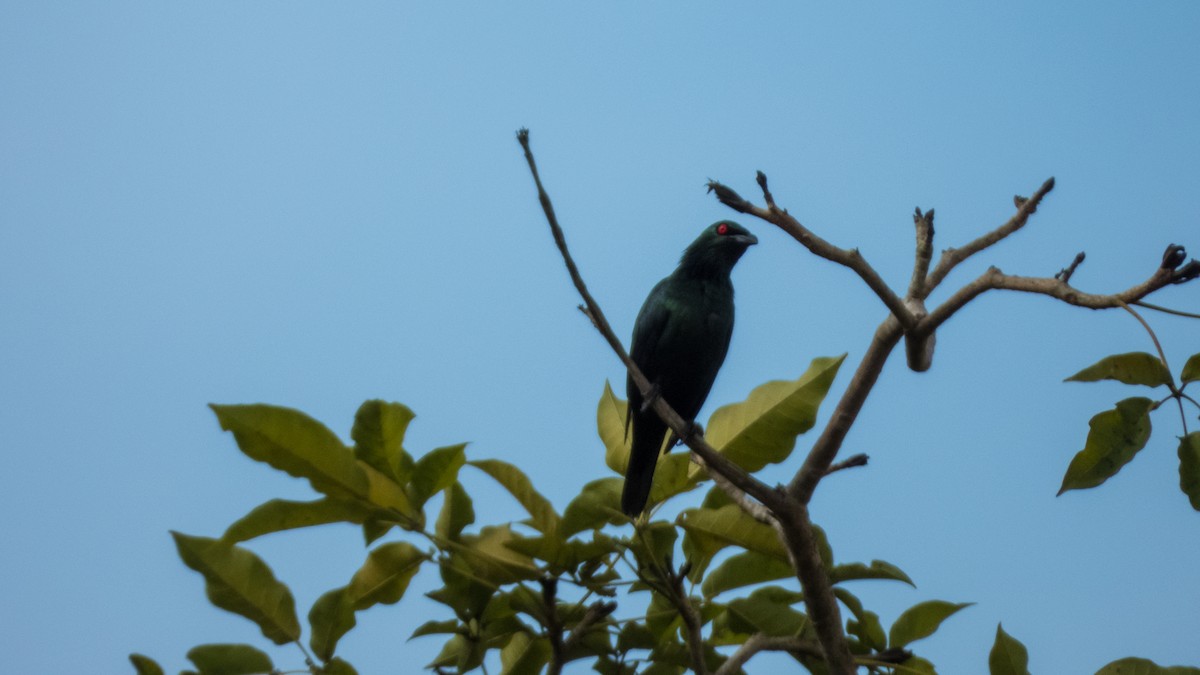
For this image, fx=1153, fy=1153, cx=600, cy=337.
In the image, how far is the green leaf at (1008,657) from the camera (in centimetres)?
325

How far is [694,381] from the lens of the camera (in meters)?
6.05

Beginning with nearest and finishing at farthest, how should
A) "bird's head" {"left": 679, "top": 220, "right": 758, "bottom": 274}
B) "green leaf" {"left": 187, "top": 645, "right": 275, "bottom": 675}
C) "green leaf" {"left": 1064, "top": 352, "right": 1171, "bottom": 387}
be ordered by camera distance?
"green leaf" {"left": 1064, "top": 352, "right": 1171, "bottom": 387}
"green leaf" {"left": 187, "top": 645, "right": 275, "bottom": 675}
"bird's head" {"left": 679, "top": 220, "right": 758, "bottom": 274}

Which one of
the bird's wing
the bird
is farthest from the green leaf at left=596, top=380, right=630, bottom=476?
the bird's wing

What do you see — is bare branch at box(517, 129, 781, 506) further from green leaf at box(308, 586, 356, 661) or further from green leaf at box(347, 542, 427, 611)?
green leaf at box(308, 586, 356, 661)

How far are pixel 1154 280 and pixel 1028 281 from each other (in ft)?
1.26

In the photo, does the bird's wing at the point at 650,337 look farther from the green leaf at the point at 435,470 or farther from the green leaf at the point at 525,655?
the green leaf at the point at 435,470

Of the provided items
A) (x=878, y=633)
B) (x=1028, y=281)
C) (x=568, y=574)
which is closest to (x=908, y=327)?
(x=1028, y=281)

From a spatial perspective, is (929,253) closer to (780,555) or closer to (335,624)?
(780,555)

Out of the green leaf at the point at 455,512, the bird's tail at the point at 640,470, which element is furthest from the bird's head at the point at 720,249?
the green leaf at the point at 455,512

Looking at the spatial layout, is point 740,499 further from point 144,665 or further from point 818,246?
point 144,665

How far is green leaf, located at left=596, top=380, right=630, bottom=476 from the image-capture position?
3.81 m

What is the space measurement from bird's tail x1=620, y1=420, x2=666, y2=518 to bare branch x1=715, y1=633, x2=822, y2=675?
0.51 meters

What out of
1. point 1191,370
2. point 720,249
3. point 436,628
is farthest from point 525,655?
point 720,249

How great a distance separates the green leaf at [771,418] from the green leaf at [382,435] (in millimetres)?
1046
